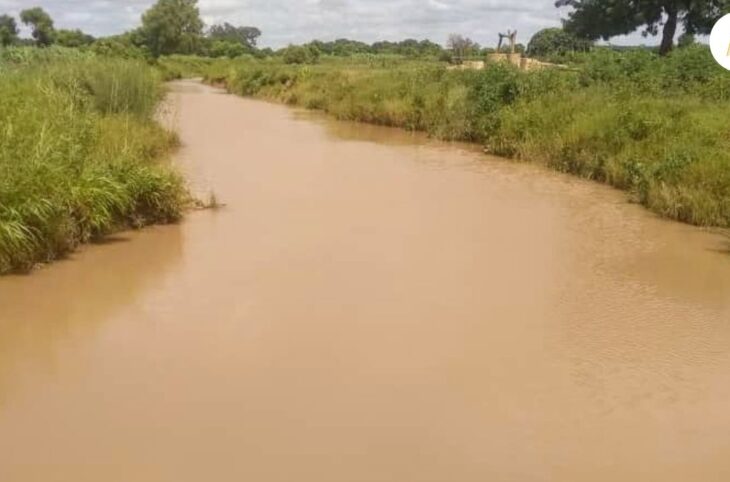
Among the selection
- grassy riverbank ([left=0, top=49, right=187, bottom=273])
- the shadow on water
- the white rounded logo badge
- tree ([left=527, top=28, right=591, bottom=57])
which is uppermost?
tree ([left=527, top=28, right=591, bottom=57])

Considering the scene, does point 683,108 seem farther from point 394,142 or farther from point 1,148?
point 1,148

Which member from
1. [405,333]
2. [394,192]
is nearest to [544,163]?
[394,192]

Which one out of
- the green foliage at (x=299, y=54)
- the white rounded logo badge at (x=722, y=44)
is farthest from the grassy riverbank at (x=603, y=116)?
the green foliage at (x=299, y=54)

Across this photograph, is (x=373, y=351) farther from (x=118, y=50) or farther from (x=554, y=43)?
(x=554, y=43)

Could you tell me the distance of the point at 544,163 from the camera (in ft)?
47.9

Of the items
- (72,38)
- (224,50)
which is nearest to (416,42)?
(224,50)

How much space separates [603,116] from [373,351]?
30.9 feet

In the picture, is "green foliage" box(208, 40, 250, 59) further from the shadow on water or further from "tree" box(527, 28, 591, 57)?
the shadow on water

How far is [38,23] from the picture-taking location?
6059cm

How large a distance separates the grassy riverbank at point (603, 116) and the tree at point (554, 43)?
1489 cm

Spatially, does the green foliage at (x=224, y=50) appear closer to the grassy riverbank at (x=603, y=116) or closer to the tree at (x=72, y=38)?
the tree at (x=72, y=38)

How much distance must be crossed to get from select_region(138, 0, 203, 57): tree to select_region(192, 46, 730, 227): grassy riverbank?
143 feet

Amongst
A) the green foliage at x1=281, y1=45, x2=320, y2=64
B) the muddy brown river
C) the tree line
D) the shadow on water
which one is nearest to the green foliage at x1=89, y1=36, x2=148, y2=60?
the tree line

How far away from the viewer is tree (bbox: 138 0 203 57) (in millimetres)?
65062
